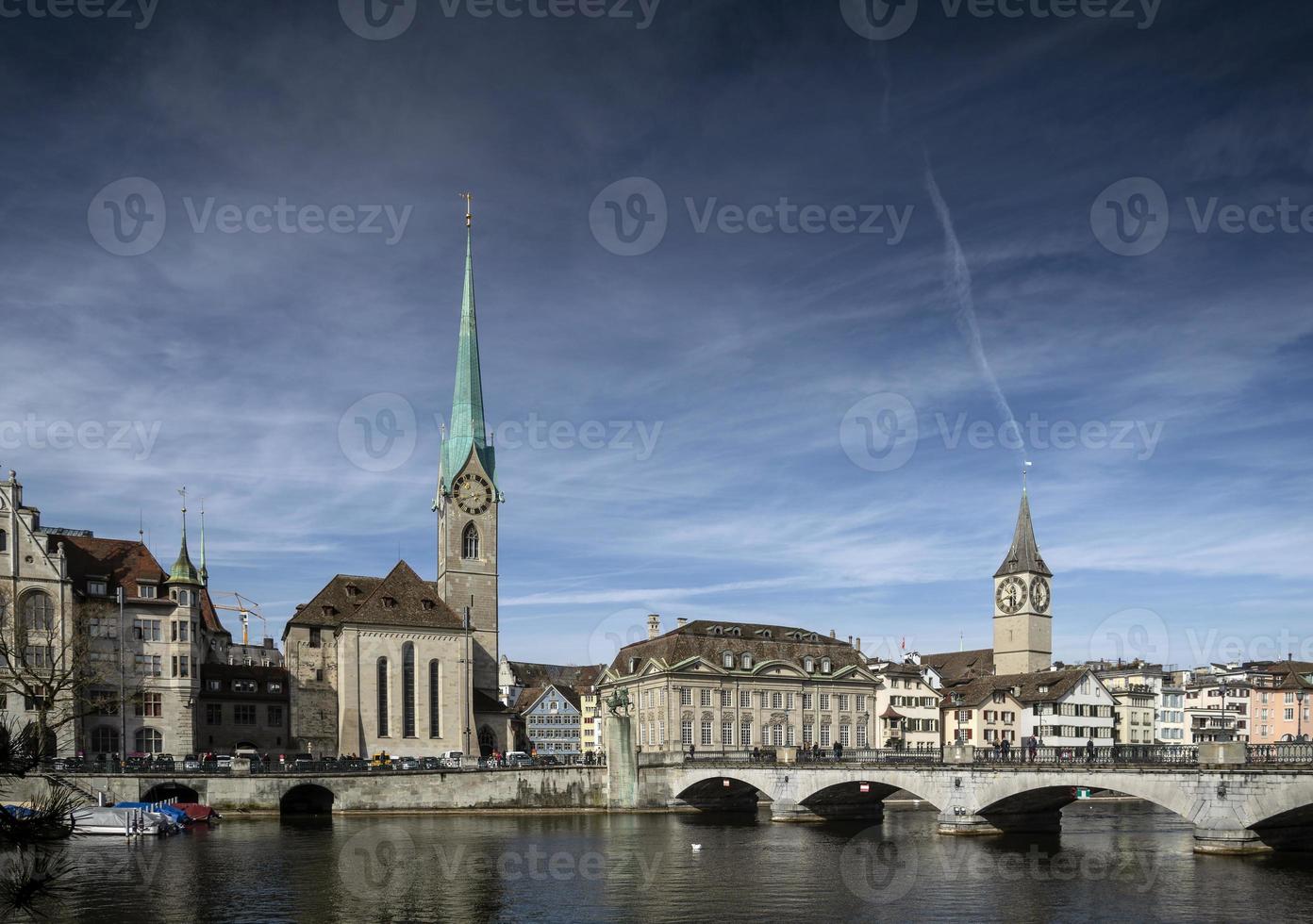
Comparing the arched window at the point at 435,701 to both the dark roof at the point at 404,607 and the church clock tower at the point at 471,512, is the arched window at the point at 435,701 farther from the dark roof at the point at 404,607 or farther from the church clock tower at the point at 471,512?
the church clock tower at the point at 471,512

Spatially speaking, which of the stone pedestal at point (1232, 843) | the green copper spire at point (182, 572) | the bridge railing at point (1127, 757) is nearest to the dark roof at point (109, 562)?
the green copper spire at point (182, 572)

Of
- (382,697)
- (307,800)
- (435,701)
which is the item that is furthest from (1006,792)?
(382,697)

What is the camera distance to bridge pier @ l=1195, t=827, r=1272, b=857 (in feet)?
167

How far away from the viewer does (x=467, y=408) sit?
116 metres

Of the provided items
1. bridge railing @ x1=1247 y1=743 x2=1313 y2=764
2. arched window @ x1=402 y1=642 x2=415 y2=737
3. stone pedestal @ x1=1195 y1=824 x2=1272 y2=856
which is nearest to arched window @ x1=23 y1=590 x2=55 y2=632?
arched window @ x1=402 y1=642 x2=415 y2=737

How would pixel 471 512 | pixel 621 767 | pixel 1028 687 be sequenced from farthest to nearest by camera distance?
pixel 1028 687, pixel 471 512, pixel 621 767

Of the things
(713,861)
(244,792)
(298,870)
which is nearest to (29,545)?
(244,792)

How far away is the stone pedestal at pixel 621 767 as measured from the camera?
82.9 meters

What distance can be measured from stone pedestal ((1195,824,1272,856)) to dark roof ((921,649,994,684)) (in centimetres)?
8668

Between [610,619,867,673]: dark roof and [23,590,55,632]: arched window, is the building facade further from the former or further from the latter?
[23,590,55,632]: arched window

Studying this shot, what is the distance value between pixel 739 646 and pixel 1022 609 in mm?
53865

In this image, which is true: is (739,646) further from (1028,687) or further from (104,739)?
(104,739)

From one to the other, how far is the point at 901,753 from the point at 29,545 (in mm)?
55263

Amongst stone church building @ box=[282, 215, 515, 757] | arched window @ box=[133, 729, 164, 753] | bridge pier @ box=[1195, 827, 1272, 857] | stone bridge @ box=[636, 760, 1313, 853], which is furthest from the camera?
stone church building @ box=[282, 215, 515, 757]
